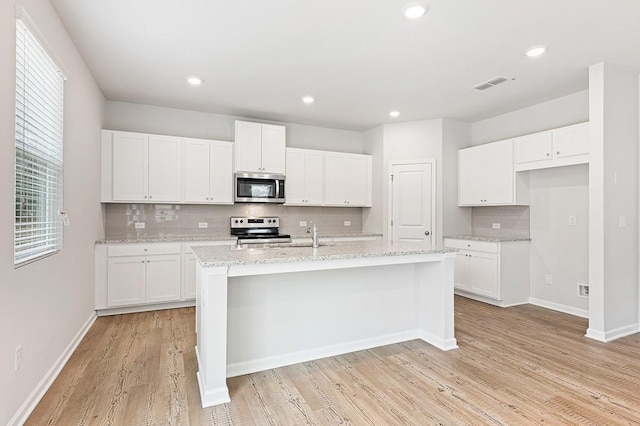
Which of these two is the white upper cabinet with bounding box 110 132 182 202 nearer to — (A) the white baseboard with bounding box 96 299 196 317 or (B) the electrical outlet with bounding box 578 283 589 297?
(A) the white baseboard with bounding box 96 299 196 317

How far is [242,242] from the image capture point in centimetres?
471

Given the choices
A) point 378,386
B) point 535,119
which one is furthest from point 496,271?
point 378,386

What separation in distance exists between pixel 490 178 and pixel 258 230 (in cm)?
341

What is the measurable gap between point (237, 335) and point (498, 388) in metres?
1.88

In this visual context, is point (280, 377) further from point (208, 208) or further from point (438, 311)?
point (208, 208)

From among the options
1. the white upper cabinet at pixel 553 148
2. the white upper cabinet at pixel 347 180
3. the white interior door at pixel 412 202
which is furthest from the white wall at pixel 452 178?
the white upper cabinet at pixel 347 180

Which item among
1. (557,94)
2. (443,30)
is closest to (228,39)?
(443,30)

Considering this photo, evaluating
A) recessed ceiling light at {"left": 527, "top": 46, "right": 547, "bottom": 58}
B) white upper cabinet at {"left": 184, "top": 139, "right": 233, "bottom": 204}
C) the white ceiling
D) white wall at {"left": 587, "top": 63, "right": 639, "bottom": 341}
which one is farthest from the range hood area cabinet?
white wall at {"left": 587, "top": 63, "right": 639, "bottom": 341}

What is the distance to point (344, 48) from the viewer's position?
310 cm

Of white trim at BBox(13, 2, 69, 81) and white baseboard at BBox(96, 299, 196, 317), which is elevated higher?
white trim at BBox(13, 2, 69, 81)

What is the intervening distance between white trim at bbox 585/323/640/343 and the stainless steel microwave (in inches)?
154

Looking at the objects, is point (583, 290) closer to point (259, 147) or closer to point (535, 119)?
point (535, 119)

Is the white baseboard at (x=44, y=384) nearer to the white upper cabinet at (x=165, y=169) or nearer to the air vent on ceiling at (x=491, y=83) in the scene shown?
the white upper cabinet at (x=165, y=169)

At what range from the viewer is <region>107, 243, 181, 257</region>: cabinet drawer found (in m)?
4.09
